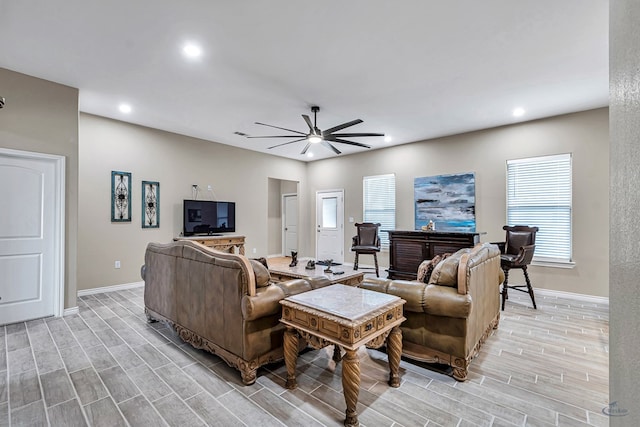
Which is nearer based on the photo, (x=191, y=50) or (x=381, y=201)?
(x=191, y=50)

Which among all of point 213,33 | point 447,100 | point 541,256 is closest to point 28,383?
point 213,33

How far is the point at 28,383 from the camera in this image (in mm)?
2254

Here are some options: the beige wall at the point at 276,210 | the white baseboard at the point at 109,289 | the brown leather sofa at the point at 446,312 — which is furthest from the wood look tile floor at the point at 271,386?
the beige wall at the point at 276,210

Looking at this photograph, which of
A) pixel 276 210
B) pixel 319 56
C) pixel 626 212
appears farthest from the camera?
pixel 276 210

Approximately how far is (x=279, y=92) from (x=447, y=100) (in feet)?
7.68

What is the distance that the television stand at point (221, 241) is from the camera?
222 inches

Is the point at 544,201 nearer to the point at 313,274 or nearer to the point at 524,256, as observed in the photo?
the point at 524,256

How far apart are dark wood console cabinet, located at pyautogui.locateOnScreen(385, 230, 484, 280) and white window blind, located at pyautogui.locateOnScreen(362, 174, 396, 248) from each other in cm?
109

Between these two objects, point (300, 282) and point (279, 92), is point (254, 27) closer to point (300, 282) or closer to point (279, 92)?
point (279, 92)

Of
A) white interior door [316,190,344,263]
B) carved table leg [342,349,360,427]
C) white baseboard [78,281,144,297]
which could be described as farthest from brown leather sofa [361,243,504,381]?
white interior door [316,190,344,263]

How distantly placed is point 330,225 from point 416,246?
115 inches

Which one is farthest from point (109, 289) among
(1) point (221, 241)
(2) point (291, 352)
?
(2) point (291, 352)

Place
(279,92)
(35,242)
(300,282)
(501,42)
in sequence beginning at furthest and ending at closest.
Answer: (279,92)
(35,242)
(501,42)
(300,282)

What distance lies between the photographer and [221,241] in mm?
5973
